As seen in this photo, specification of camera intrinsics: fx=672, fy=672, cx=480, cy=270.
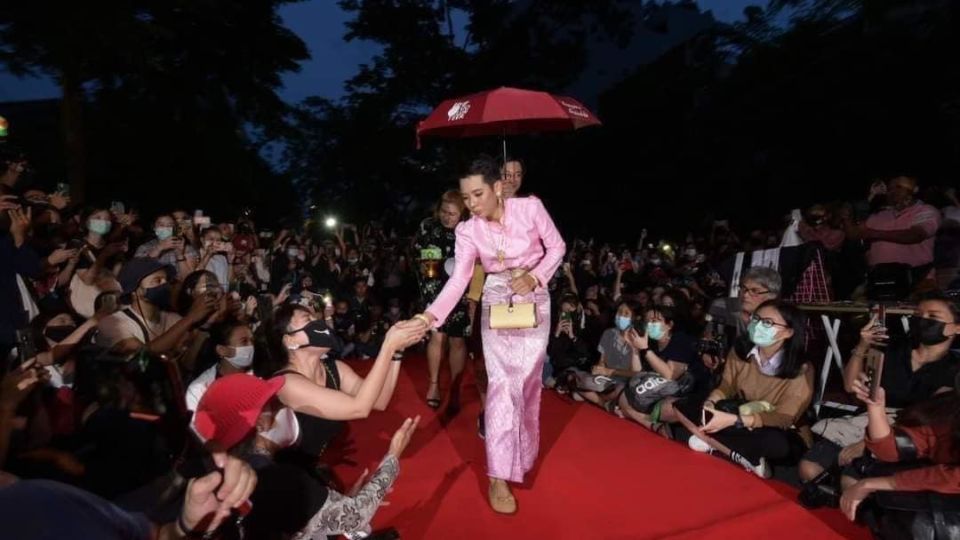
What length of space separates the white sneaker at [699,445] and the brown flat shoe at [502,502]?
4.82 feet

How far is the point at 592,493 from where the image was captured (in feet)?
11.9

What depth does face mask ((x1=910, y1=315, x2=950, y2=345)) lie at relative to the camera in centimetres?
348

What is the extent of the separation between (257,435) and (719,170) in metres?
14.7

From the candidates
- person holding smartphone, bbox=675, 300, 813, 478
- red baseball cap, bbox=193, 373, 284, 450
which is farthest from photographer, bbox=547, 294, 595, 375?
red baseball cap, bbox=193, 373, 284, 450

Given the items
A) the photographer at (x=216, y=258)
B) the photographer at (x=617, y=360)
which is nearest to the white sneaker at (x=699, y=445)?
the photographer at (x=617, y=360)

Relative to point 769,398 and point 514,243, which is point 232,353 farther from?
point 769,398

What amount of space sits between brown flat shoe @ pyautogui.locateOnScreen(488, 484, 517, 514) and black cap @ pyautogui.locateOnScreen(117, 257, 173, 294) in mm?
2724

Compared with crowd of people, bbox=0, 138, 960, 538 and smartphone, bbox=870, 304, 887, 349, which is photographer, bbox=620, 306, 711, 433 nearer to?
crowd of people, bbox=0, 138, 960, 538

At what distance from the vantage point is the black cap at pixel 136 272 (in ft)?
14.5

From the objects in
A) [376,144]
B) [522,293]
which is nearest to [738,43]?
[376,144]

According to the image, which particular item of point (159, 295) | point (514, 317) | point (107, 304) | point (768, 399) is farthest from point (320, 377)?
point (768, 399)

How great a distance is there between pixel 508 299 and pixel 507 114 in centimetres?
265

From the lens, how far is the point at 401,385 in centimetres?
655

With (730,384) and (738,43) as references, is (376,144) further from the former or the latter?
(730,384)
